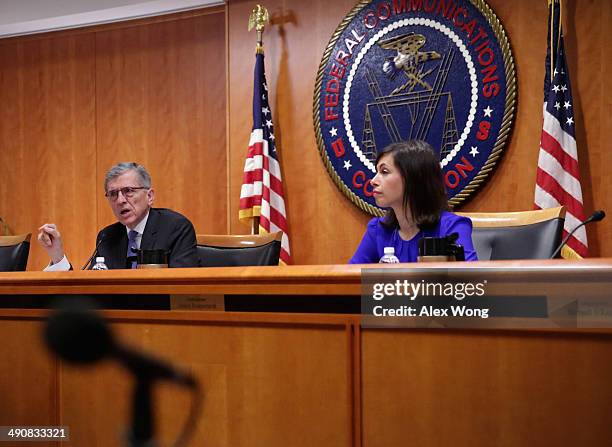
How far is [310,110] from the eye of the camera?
3.66 metres

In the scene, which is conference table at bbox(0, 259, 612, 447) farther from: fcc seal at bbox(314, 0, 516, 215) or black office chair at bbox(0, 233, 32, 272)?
fcc seal at bbox(314, 0, 516, 215)

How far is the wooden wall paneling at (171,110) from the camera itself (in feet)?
14.2

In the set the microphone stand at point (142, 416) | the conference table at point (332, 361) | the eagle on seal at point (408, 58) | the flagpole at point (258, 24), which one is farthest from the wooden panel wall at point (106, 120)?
the microphone stand at point (142, 416)

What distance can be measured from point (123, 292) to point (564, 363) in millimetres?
840

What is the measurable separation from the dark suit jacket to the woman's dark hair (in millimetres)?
813

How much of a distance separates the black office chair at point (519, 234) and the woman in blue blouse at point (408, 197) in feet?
0.50

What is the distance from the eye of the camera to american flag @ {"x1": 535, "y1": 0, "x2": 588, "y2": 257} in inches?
116

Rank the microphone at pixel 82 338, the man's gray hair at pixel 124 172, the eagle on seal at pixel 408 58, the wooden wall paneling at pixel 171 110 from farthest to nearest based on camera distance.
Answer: the wooden wall paneling at pixel 171 110 → the eagle on seal at pixel 408 58 → the man's gray hair at pixel 124 172 → the microphone at pixel 82 338

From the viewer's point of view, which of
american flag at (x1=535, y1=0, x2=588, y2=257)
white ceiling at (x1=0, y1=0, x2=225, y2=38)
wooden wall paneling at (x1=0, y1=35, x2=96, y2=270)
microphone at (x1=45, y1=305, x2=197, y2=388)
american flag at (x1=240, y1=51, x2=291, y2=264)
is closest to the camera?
microphone at (x1=45, y1=305, x2=197, y2=388)

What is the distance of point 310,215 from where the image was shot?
3.67 meters

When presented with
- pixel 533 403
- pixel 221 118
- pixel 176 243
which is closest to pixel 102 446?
pixel 533 403

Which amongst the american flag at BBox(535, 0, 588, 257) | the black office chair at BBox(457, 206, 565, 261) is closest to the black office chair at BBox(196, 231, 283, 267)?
the black office chair at BBox(457, 206, 565, 261)

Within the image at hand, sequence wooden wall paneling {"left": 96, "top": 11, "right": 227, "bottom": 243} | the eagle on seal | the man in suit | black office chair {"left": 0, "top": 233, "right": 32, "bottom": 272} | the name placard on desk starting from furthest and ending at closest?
wooden wall paneling {"left": 96, "top": 11, "right": 227, "bottom": 243} < the eagle on seal < black office chair {"left": 0, "top": 233, "right": 32, "bottom": 272} < the man in suit < the name placard on desk

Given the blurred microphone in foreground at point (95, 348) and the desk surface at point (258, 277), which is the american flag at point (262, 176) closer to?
the desk surface at point (258, 277)
